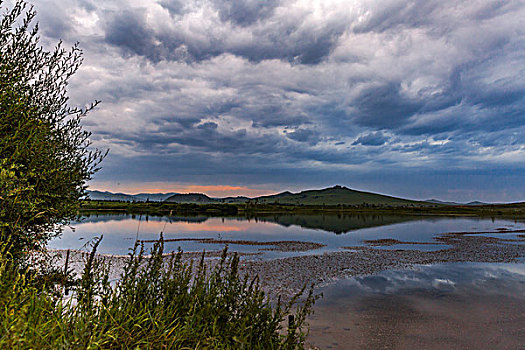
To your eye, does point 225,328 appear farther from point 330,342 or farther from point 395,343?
point 395,343

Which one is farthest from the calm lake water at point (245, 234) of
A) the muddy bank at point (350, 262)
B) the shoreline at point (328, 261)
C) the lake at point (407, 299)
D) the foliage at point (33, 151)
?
the foliage at point (33, 151)

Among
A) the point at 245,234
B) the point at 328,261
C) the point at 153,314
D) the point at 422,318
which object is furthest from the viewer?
the point at 245,234

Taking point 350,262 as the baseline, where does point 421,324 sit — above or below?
below

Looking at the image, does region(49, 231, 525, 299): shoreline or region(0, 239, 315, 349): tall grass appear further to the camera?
region(49, 231, 525, 299): shoreline

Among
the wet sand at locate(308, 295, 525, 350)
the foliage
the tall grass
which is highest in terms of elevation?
the foliage

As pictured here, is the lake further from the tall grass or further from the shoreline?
the tall grass

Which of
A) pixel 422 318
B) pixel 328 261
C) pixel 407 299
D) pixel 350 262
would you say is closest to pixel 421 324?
pixel 422 318

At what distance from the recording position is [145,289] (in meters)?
6.69

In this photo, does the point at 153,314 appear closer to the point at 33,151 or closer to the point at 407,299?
the point at 33,151

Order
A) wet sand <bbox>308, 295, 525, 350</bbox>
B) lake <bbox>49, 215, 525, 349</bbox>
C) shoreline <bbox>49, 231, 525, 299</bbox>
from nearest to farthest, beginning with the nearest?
wet sand <bbox>308, 295, 525, 350</bbox>, lake <bbox>49, 215, 525, 349</bbox>, shoreline <bbox>49, 231, 525, 299</bbox>

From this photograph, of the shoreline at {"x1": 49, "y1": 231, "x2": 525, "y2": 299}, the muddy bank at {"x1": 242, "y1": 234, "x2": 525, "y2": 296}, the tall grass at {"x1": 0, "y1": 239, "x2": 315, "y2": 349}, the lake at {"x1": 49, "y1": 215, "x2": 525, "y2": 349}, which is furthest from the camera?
the muddy bank at {"x1": 242, "y1": 234, "x2": 525, "y2": 296}

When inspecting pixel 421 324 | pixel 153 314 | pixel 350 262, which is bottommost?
pixel 421 324

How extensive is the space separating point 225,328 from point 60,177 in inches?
268

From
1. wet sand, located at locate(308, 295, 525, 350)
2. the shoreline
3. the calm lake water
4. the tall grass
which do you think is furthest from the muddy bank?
the tall grass
